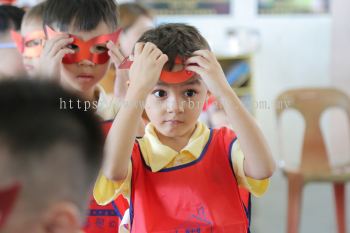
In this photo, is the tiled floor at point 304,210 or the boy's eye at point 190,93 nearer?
the boy's eye at point 190,93

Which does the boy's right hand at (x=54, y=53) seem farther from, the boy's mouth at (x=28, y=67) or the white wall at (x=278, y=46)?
the white wall at (x=278, y=46)

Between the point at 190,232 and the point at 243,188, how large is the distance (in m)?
0.18

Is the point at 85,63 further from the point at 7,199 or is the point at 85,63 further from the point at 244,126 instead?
the point at 7,199

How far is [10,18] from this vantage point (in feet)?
7.11

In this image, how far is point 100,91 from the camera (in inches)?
66.9

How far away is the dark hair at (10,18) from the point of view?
2.14m

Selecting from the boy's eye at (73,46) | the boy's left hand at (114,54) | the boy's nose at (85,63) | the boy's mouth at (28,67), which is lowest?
the boy's mouth at (28,67)

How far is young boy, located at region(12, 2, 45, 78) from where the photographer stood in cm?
174

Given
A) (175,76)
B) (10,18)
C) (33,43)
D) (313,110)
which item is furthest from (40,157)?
(313,110)

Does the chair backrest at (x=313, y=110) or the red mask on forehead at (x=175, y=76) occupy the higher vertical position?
the red mask on forehead at (x=175, y=76)

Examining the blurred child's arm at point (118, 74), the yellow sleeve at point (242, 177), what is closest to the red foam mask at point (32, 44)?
the blurred child's arm at point (118, 74)

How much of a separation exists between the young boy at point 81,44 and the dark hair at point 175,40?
0.84 feet

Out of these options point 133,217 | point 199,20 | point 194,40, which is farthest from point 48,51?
point 199,20

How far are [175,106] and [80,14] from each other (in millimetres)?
498
